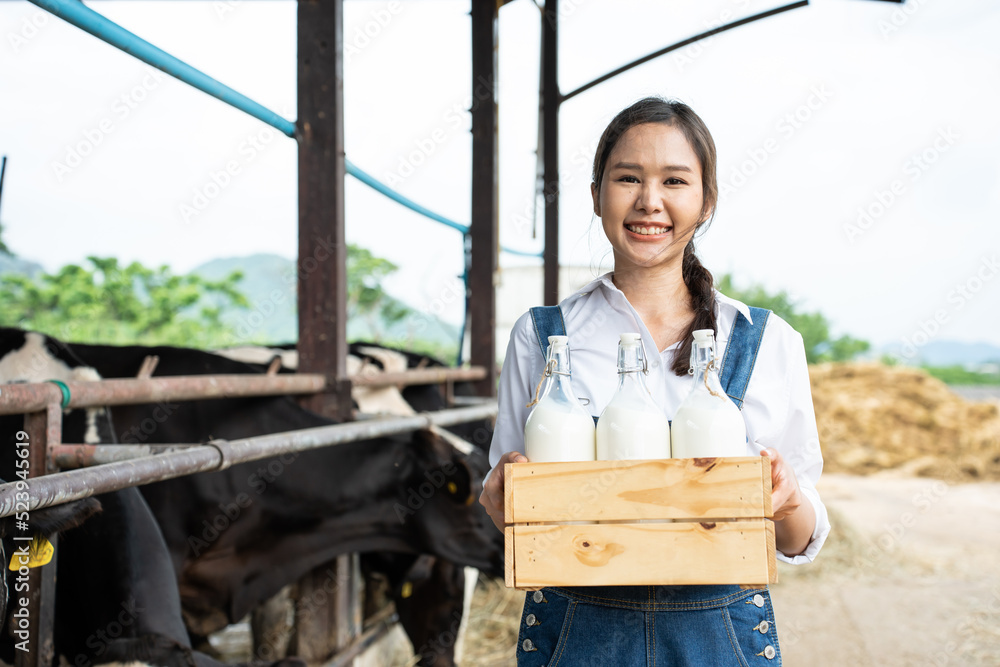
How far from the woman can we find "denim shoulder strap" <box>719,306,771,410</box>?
1cm

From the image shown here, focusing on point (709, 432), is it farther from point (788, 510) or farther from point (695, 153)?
point (695, 153)

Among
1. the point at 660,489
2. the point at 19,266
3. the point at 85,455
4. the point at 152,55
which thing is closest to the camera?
the point at 660,489

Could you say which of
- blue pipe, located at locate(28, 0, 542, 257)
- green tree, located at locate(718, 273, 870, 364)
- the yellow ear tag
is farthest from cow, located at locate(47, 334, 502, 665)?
green tree, located at locate(718, 273, 870, 364)

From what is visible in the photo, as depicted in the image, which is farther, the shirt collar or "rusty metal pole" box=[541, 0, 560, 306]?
"rusty metal pole" box=[541, 0, 560, 306]

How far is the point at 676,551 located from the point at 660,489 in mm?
82

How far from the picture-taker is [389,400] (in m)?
4.64

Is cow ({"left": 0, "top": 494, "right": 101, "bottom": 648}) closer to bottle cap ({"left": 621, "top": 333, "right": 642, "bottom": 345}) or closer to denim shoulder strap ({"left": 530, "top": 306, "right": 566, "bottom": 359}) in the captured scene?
denim shoulder strap ({"left": 530, "top": 306, "right": 566, "bottom": 359})

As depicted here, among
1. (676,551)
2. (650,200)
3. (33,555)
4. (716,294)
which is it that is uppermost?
(650,200)

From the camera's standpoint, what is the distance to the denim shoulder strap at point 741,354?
1154 mm

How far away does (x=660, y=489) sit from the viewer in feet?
3.15

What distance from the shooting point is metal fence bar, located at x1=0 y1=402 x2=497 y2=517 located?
1229 mm

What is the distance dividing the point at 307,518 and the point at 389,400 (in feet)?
5.08

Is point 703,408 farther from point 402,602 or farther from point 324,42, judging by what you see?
point 402,602

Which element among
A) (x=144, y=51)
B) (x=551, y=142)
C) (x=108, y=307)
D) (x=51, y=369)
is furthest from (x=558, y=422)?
(x=108, y=307)
